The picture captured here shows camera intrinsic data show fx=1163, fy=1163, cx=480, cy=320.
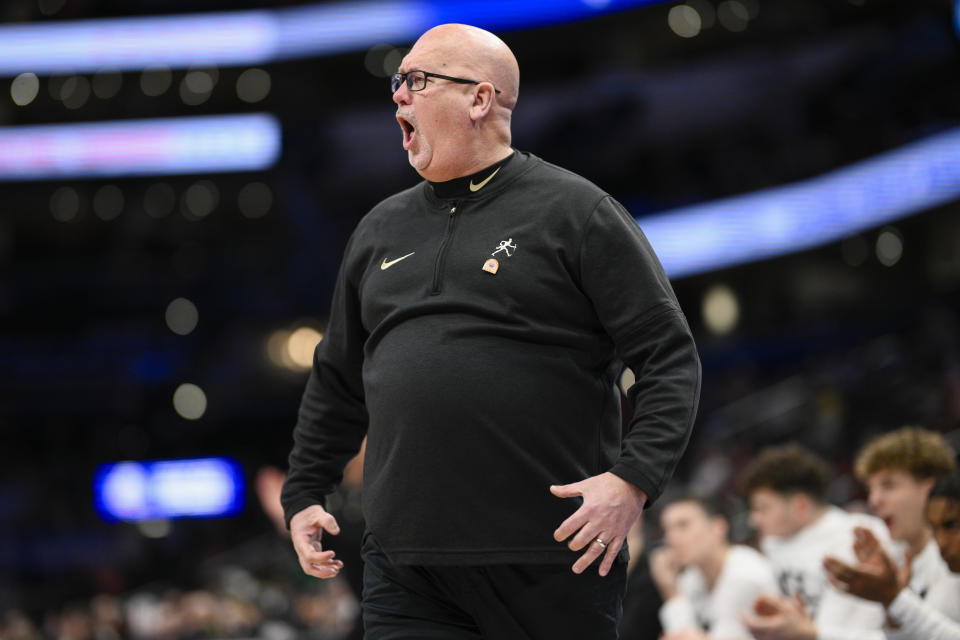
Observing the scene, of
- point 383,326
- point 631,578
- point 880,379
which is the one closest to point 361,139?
point 880,379

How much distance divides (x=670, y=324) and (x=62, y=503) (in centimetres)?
2833

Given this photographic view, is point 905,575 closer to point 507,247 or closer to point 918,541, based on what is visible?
point 918,541

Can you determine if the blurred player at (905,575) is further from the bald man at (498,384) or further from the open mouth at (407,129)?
the open mouth at (407,129)

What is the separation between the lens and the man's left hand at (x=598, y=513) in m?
2.63

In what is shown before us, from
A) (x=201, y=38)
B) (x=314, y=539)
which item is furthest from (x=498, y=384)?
(x=201, y=38)

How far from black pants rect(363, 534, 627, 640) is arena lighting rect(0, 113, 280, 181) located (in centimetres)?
2722

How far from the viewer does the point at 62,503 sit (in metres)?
28.6

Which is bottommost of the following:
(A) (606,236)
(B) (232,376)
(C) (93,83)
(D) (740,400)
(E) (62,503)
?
(E) (62,503)

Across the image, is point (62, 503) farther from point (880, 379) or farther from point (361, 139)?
point (880, 379)

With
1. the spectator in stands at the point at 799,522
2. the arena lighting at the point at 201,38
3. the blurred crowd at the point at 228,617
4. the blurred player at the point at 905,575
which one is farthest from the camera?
the arena lighting at the point at 201,38

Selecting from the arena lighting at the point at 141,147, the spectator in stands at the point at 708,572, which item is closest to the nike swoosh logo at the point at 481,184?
the spectator in stands at the point at 708,572

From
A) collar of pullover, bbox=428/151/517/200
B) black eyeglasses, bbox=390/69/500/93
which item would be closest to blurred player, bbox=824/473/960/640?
collar of pullover, bbox=428/151/517/200

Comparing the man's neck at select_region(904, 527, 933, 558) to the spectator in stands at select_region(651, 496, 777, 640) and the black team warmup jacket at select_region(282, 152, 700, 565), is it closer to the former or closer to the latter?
the spectator in stands at select_region(651, 496, 777, 640)

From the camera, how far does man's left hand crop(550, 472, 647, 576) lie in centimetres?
263
